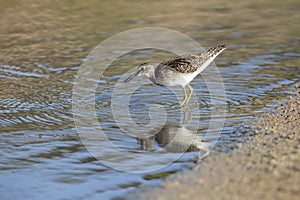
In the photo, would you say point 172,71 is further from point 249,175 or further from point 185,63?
point 249,175

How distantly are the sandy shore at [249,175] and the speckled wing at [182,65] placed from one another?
248 centimetres

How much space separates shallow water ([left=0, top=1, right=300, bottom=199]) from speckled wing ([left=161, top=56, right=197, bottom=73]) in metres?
0.64

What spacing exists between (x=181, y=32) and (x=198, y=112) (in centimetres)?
625

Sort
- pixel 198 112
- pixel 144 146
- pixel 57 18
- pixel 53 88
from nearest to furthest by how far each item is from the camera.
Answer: pixel 144 146, pixel 198 112, pixel 53 88, pixel 57 18

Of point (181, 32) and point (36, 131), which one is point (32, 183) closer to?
point (36, 131)

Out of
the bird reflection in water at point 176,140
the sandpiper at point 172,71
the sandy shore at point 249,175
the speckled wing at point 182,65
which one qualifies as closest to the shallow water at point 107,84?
the bird reflection in water at point 176,140

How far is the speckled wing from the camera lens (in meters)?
10.4

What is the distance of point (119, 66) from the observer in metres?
13.0

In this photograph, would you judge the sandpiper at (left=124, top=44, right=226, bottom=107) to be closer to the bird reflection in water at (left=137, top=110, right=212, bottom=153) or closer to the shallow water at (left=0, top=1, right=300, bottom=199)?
the shallow water at (left=0, top=1, right=300, bottom=199)

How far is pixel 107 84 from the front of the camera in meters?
11.6

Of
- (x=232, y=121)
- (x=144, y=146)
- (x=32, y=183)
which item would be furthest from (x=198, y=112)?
(x=32, y=183)

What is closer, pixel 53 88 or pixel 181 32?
pixel 53 88

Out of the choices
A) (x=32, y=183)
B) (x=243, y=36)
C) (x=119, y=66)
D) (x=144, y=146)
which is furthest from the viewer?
(x=243, y=36)

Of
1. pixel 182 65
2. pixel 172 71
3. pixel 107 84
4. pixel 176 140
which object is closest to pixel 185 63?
pixel 182 65
